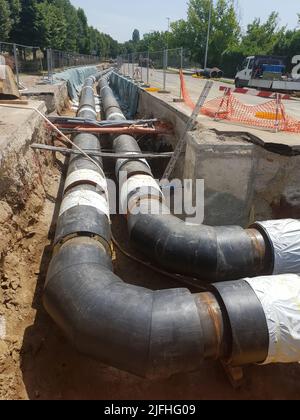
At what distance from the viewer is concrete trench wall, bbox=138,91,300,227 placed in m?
5.55

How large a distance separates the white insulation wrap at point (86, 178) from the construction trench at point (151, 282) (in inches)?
1.0

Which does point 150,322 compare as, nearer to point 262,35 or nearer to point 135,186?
point 135,186

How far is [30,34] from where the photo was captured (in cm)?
3306

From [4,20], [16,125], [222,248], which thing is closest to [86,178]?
[16,125]

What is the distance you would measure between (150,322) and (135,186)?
274 cm

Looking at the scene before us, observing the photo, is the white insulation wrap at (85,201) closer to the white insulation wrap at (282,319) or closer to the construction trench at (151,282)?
the construction trench at (151,282)

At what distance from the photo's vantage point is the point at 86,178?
5.06 m

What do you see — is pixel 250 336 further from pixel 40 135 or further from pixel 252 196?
pixel 40 135

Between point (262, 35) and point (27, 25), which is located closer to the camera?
point (27, 25)

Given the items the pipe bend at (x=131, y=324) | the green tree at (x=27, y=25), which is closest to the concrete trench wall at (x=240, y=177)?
the pipe bend at (x=131, y=324)

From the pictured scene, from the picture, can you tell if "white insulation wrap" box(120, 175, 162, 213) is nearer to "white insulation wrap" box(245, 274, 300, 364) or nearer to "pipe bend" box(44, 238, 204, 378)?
"pipe bend" box(44, 238, 204, 378)

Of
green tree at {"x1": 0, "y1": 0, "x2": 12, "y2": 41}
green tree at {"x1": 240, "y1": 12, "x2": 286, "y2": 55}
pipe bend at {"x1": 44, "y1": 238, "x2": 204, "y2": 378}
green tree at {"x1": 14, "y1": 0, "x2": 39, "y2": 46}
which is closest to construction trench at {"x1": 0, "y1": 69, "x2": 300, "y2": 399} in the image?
pipe bend at {"x1": 44, "y1": 238, "x2": 204, "y2": 378}

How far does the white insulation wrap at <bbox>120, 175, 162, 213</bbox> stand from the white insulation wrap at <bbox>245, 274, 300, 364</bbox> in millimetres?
2412
